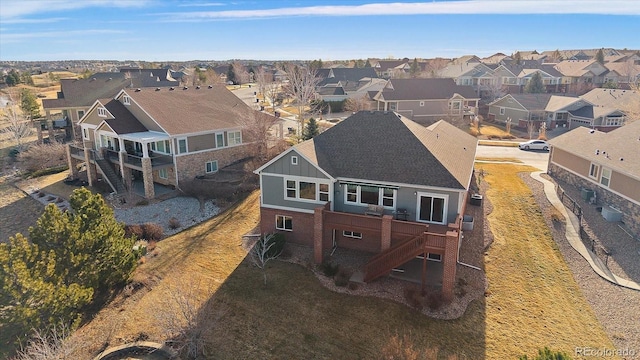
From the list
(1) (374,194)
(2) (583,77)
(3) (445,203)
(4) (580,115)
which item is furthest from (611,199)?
(2) (583,77)

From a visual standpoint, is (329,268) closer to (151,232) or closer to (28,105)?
(151,232)

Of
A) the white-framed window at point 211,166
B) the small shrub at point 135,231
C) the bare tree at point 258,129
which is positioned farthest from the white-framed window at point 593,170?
the small shrub at point 135,231

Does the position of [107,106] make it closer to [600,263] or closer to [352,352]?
[352,352]

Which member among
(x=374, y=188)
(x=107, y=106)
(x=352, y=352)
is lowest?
(x=352, y=352)

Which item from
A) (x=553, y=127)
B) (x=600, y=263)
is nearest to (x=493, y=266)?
(x=600, y=263)

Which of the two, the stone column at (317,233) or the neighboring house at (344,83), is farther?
the neighboring house at (344,83)

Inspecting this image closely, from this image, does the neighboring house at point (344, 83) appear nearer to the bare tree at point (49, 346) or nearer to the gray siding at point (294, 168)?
the gray siding at point (294, 168)
